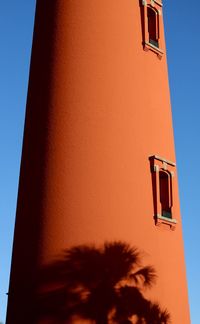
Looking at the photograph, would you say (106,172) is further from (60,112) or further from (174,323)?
(174,323)

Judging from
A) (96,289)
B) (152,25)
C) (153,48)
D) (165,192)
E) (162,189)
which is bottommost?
(96,289)

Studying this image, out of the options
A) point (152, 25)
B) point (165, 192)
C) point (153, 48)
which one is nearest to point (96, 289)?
point (165, 192)

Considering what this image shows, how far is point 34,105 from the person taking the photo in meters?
13.1

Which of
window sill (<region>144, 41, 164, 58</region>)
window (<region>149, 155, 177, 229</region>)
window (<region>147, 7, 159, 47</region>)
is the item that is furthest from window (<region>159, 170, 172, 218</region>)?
window (<region>147, 7, 159, 47</region>)

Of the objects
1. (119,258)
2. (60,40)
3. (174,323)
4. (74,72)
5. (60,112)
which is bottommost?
(174,323)

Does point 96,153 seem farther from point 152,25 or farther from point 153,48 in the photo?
point 152,25

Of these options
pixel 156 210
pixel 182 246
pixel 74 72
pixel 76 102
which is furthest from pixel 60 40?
pixel 182 246

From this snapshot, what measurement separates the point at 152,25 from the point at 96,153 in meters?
4.97

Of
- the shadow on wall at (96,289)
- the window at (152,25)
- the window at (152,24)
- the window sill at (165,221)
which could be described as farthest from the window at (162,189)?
the window at (152,24)

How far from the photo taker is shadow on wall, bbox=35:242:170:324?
34.2 ft

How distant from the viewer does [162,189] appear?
1311cm

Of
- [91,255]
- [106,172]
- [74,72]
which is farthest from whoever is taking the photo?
[74,72]

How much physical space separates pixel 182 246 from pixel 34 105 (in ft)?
16.8

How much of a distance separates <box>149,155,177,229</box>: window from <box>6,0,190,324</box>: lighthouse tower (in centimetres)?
3
